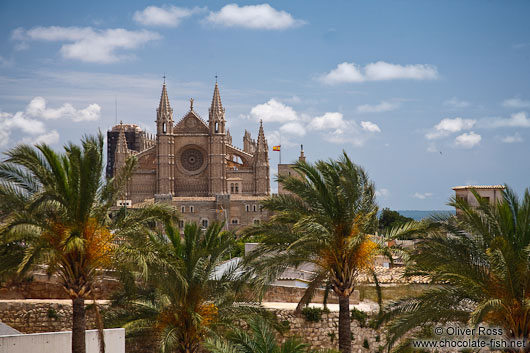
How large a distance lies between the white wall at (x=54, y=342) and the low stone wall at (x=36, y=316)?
3.74 metres

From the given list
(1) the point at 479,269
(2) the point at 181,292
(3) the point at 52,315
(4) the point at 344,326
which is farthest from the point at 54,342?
(1) the point at 479,269

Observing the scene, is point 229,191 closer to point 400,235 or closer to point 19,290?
point 19,290

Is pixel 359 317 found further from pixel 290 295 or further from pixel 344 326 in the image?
pixel 344 326

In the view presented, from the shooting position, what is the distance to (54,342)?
14.6 metres

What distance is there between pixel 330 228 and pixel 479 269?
292 cm

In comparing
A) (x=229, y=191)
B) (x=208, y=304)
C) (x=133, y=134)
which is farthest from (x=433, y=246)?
(x=133, y=134)

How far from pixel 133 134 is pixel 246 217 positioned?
38.7m

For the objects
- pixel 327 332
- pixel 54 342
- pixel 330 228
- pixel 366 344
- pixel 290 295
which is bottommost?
pixel 366 344

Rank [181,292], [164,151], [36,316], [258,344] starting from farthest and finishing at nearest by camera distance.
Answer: [164,151], [36,316], [181,292], [258,344]

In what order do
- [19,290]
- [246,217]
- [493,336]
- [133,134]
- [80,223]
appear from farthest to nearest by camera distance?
1. [133,134]
2. [246,217]
3. [19,290]
4. [80,223]
5. [493,336]

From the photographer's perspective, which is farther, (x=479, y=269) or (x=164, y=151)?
(x=164, y=151)

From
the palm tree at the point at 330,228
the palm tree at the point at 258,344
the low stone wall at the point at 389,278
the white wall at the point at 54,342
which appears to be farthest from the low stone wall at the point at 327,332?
the palm tree at the point at 258,344

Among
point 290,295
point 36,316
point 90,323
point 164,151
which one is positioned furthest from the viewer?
point 164,151

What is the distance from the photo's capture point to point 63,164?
12797 millimetres
